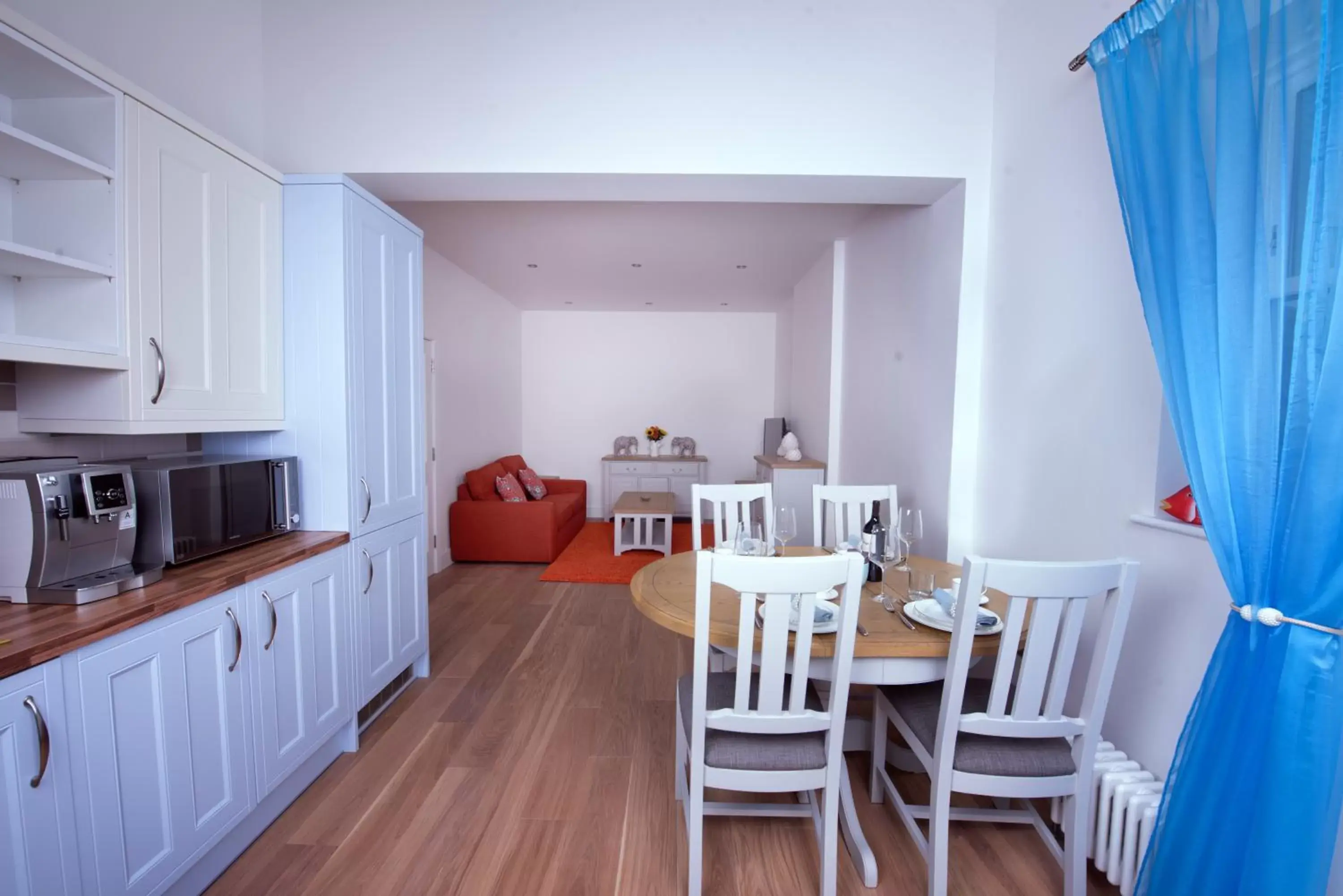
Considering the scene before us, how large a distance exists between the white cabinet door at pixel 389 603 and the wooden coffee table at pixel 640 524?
2488 mm

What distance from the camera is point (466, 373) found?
513 centimetres

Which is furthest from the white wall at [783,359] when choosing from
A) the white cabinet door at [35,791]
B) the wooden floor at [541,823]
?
the white cabinet door at [35,791]

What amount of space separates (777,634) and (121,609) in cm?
161

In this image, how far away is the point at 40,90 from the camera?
4.68 feet

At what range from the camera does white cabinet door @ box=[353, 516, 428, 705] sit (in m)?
2.17

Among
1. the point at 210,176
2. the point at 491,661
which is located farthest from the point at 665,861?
the point at 210,176

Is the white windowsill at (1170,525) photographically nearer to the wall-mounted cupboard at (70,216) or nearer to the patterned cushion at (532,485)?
the wall-mounted cupboard at (70,216)

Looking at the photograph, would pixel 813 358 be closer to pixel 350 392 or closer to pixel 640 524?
pixel 640 524

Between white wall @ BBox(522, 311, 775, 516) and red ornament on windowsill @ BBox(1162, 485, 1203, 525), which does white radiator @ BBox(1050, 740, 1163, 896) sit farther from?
white wall @ BBox(522, 311, 775, 516)

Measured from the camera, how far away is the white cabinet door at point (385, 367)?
2.16m

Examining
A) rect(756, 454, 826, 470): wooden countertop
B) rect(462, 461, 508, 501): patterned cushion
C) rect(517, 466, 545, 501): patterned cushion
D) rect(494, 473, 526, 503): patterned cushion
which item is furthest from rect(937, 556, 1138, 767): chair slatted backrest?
rect(517, 466, 545, 501): patterned cushion

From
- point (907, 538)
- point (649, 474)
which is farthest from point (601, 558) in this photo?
point (907, 538)

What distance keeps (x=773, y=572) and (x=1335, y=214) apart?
132 centimetres

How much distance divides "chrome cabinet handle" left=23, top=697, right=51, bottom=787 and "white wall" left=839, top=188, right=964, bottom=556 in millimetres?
2937
